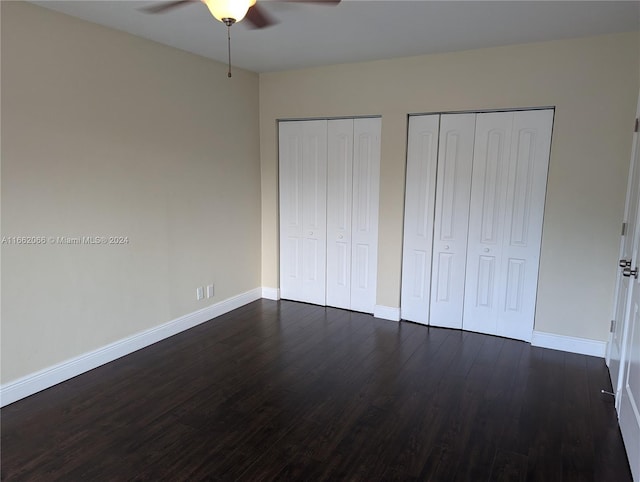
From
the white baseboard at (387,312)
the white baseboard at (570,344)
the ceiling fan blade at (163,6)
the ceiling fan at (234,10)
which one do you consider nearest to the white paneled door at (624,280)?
the white baseboard at (570,344)

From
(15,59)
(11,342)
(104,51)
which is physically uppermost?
(104,51)

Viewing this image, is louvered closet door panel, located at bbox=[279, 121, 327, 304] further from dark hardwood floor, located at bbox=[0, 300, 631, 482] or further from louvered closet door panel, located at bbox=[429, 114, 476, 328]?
louvered closet door panel, located at bbox=[429, 114, 476, 328]

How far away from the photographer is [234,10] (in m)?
2.01

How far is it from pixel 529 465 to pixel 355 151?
3078mm

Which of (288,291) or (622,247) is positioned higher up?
(622,247)

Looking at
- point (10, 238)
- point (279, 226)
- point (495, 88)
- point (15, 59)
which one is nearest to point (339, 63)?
point (495, 88)

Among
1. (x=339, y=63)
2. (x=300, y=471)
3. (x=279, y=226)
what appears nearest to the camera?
(x=300, y=471)

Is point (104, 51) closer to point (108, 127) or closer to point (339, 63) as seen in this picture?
point (108, 127)

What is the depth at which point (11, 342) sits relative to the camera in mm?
2748

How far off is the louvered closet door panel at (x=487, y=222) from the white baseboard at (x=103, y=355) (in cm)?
245

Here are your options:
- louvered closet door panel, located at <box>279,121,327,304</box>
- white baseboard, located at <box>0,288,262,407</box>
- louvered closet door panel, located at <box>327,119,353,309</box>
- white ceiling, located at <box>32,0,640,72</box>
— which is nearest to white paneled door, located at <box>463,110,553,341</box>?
white ceiling, located at <box>32,0,640,72</box>

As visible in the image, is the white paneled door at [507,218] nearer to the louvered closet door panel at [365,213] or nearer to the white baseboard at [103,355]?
the louvered closet door panel at [365,213]

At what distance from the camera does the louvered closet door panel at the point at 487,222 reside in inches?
148

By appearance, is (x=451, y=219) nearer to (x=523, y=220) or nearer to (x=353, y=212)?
(x=523, y=220)
